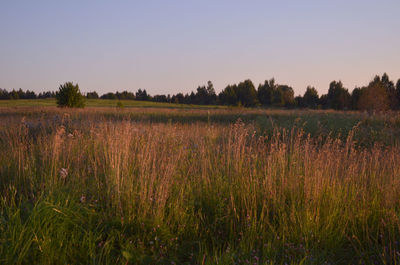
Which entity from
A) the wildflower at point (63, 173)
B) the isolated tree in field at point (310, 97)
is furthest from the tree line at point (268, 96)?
the wildflower at point (63, 173)

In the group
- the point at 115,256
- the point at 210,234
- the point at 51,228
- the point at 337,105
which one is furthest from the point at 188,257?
the point at 337,105

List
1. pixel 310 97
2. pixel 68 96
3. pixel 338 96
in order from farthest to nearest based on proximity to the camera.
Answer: pixel 310 97 < pixel 338 96 < pixel 68 96

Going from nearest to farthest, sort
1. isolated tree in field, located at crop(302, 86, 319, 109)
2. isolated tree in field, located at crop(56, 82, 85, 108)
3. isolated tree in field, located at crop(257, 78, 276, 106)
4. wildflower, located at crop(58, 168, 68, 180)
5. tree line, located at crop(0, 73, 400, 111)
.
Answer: wildflower, located at crop(58, 168, 68, 180), isolated tree in field, located at crop(56, 82, 85, 108), tree line, located at crop(0, 73, 400, 111), isolated tree in field, located at crop(302, 86, 319, 109), isolated tree in field, located at crop(257, 78, 276, 106)

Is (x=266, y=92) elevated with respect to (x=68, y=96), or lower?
elevated

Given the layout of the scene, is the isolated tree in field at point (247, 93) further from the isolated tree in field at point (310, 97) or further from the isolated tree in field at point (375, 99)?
the isolated tree in field at point (375, 99)

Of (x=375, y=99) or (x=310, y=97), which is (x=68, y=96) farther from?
(x=310, y=97)

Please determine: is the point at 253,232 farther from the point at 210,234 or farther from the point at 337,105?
the point at 337,105

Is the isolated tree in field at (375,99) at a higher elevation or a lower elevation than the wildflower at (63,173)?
higher

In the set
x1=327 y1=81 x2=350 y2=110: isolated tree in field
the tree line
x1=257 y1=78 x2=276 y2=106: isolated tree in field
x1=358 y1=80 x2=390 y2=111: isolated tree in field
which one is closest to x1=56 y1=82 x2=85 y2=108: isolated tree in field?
the tree line

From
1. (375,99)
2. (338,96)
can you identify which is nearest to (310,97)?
(338,96)

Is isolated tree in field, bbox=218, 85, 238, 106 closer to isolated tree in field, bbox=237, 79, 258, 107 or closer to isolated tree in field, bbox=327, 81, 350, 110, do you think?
isolated tree in field, bbox=237, 79, 258, 107

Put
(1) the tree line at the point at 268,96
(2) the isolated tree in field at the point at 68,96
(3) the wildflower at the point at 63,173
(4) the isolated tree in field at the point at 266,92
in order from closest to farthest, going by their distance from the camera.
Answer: (3) the wildflower at the point at 63,173
(2) the isolated tree in field at the point at 68,96
(1) the tree line at the point at 268,96
(4) the isolated tree in field at the point at 266,92

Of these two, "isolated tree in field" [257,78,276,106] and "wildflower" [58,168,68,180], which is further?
"isolated tree in field" [257,78,276,106]

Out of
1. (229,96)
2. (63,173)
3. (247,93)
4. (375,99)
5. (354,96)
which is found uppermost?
(247,93)
